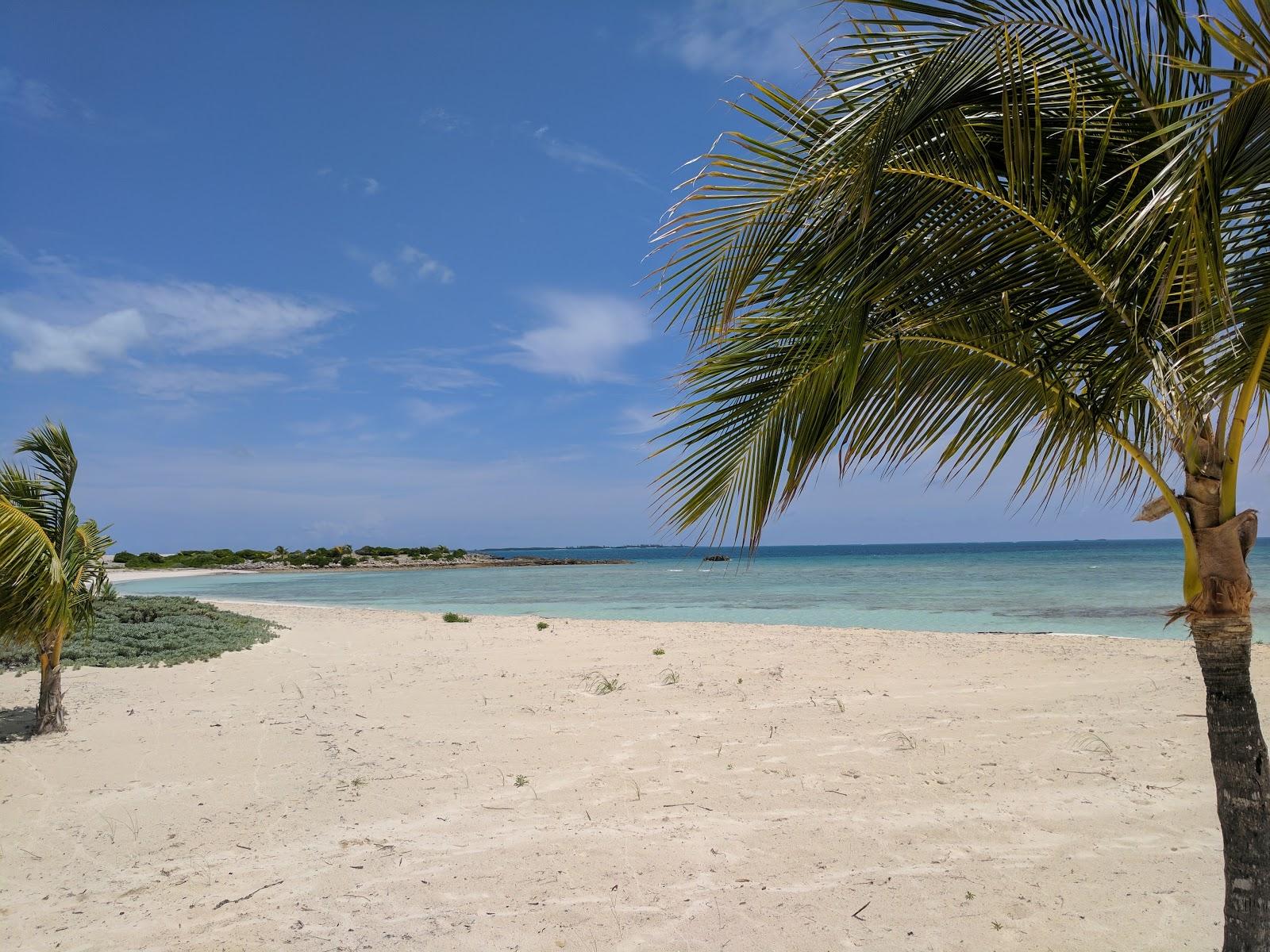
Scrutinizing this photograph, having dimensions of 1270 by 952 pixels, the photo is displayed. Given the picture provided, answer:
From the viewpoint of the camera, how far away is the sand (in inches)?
144

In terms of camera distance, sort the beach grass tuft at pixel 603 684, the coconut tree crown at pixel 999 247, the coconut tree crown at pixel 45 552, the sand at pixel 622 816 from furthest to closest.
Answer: the beach grass tuft at pixel 603 684 < the coconut tree crown at pixel 45 552 < the sand at pixel 622 816 < the coconut tree crown at pixel 999 247

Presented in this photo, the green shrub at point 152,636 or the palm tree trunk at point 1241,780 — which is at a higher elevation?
the palm tree trunk at point 1241,780

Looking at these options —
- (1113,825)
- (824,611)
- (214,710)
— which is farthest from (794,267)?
(824,611)

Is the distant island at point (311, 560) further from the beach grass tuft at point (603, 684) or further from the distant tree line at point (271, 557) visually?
the beach grass tuft at point (603, 684)

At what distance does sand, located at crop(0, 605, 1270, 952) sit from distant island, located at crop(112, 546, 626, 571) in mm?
70295

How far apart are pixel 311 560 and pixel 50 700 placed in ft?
251

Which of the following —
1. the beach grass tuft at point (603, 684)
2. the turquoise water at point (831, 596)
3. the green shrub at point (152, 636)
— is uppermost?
the green shrub at point (152, 636)

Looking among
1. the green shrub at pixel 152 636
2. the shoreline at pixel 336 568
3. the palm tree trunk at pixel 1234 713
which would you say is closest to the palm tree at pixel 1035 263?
the palm tree trunk at pixel 1234 713

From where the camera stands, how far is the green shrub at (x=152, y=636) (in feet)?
34.5

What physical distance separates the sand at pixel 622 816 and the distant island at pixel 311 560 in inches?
2768

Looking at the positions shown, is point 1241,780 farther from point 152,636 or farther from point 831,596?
point 831,596

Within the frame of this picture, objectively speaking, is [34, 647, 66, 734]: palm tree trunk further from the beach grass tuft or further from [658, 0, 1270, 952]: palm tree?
[658, 0, 1270, 952]: palm tree

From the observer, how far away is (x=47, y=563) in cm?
607

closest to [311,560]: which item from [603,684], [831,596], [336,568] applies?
[336,568]
